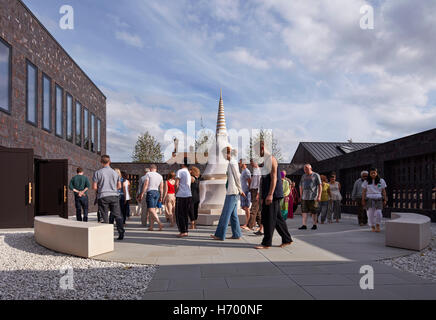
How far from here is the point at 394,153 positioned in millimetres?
15797

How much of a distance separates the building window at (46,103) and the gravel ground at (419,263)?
13.6m

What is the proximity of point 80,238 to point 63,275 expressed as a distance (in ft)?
4.61

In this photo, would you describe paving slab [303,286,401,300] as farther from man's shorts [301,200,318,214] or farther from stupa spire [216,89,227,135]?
stupa spire [216,89,227,135]

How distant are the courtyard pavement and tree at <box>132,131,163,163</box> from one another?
35.6m

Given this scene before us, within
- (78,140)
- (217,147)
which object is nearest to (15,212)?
(217,147)

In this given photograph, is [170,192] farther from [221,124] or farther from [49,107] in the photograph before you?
[49,107]

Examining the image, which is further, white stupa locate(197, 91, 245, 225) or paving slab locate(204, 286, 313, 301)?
white stupa locate(197, 91, 245, 225)

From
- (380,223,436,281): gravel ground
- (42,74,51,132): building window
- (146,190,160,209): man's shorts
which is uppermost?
(42,74,51,132): building window

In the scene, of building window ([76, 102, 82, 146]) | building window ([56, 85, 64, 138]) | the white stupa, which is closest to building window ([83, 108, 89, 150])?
building window ([76, 102, 82, 146])

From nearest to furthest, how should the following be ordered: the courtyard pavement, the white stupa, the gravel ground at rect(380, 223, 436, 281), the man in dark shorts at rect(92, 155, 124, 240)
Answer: the courtyard pavement → the gravel ground at rect(380, 223, 436, 281) → the man in dark shorts at rect(92, 155, 124, 240) → the white stupa

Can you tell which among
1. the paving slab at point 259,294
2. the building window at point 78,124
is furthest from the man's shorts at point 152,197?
the building window at point 78,124

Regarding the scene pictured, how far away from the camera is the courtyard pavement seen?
151 inches

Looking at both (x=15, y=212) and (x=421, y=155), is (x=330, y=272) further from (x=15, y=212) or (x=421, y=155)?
(x=421, y=155)
